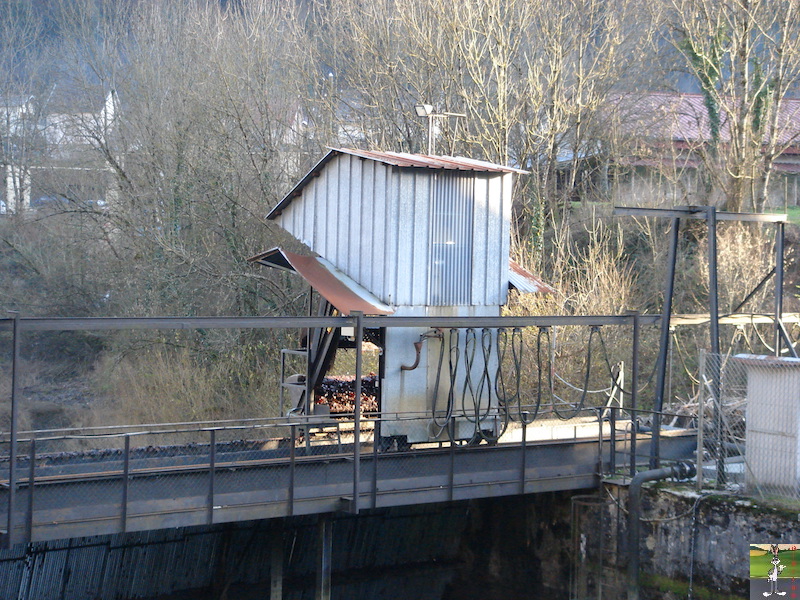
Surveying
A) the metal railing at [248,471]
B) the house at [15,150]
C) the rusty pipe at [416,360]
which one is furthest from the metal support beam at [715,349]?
the house at [15,150]

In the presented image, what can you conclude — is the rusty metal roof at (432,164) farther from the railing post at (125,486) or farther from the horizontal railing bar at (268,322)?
the railing post at (125,486)

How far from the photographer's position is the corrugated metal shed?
1430 cm

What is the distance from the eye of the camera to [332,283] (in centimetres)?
1456

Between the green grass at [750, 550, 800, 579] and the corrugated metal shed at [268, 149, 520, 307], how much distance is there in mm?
5760

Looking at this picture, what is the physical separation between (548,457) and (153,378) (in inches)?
637

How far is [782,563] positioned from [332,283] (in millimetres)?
7882

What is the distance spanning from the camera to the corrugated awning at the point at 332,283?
1348 centimetres

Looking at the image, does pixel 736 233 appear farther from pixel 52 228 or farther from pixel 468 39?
pixel 52 228

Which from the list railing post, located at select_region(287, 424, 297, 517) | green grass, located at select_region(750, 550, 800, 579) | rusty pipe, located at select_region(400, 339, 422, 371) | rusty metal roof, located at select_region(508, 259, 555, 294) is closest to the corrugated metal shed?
rusty metal roof, located at select_region(508, 259, 555, 294)

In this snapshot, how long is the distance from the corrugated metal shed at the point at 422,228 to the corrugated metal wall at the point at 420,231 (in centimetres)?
2

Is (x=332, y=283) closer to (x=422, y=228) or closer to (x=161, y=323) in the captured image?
(x=422, y=228)

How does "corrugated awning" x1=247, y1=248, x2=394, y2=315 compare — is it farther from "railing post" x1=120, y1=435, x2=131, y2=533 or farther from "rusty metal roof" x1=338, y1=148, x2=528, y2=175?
"railing post" x1=120, y1=435, x2=131, y2=533

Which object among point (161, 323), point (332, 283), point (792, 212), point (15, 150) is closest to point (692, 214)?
point (332, 283)

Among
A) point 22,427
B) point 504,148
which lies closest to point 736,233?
point 504,148
